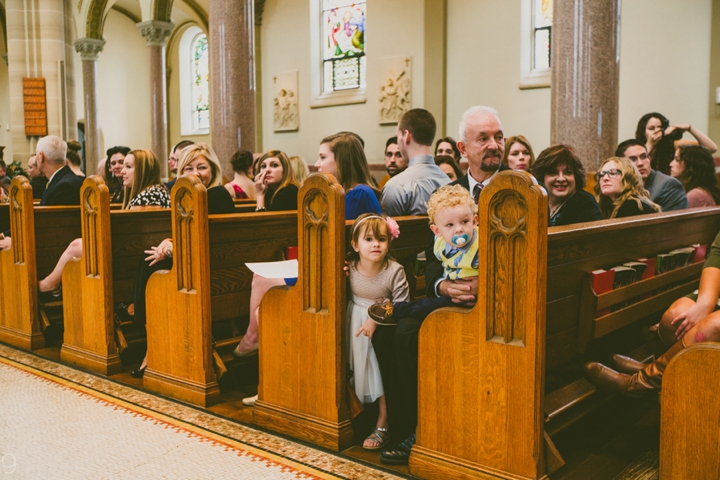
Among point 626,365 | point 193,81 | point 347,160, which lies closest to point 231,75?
point 347,160

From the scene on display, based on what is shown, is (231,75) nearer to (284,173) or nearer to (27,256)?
(284,173)

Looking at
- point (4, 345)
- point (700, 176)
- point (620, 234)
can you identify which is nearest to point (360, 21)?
point (700, 176)

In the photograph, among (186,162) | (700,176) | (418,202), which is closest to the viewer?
(418,202)

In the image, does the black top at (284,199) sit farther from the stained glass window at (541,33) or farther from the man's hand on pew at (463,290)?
the stained glass window at (541,33)

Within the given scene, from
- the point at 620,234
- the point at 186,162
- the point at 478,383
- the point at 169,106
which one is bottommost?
the point at 478,383

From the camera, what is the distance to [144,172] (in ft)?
15.3

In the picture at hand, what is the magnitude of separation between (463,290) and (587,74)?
131 inches

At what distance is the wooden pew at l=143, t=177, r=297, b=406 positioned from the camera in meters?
3.52

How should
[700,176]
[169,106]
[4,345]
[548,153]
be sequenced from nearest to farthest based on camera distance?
1. [548,153]
2. [4,345]
3. [700,176]
4. [169,106]

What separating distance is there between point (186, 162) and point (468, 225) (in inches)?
97.1

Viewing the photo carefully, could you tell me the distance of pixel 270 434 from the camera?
125 inches

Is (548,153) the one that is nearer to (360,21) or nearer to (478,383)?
(478,383)

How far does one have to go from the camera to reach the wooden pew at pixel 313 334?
2961 millimetres

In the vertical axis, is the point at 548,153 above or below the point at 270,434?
above
